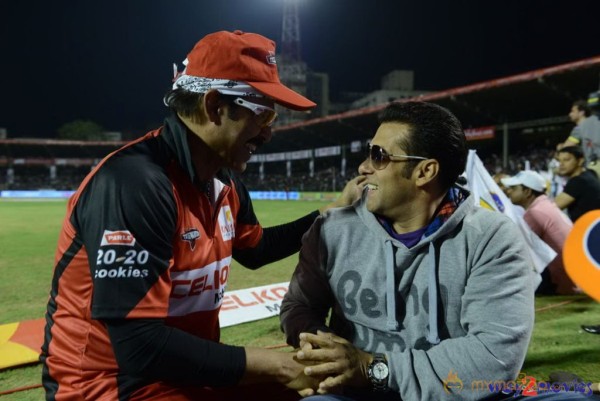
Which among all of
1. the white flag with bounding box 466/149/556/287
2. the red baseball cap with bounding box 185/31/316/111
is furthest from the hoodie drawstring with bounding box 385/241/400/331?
the white flag with bounding box 466/149/556/287

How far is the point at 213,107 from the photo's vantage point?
1.97 m

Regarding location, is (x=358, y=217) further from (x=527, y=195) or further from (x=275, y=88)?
(x=527, y=195)

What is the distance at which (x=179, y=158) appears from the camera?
6.36 ft

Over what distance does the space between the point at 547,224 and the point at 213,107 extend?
5.30 metres

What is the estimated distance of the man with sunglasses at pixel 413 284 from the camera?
1.73 metres

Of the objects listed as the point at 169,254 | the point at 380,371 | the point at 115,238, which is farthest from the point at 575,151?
the point at 115,238

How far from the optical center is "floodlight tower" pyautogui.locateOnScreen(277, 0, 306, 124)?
269ft

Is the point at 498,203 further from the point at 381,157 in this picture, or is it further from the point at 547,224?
the point at 381,157

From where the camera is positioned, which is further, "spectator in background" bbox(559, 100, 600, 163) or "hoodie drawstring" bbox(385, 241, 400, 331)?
"spectator in background" bbox(559, 100, 600, 163)

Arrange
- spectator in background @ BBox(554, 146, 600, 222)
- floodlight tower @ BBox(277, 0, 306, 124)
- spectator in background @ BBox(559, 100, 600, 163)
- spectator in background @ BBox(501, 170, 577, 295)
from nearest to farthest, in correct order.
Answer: spectator in background @ BBox(554, 146, 600, 222) < spectator in background @ BBox(501, 170, 577, 295) < spectator in background @ BBox(559, 100, 600, 163) < floodlight tower @ BBox(277, 0, 306, 124)

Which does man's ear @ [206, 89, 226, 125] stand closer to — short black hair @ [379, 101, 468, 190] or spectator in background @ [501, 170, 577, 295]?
short black hair @ [379, 101, 468, 190]

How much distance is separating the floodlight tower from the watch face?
80.9 m

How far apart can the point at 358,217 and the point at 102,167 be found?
111 cm

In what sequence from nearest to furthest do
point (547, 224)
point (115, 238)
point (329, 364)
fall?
1. point (115, 238)
2. point (329, 364)
3. point (547, 224)
